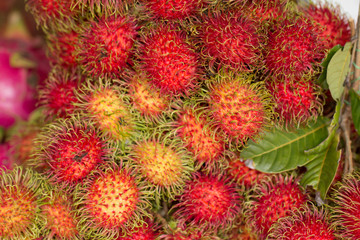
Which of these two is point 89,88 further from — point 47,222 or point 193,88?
point 47,222

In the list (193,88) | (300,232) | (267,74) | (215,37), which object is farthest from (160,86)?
(300,232)

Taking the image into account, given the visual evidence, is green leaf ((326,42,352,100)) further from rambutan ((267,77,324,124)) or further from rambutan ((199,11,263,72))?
rambutan ((199,11,263,72))

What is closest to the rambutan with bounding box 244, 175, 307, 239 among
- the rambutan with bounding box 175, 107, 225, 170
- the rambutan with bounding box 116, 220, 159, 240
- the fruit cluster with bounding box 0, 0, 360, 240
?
Result: the fruit cluster with bounding box 0, 0, 360, 240

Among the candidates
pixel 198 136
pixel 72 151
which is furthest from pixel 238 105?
pixel 72 151

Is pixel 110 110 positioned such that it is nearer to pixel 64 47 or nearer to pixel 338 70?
pixel 64 47

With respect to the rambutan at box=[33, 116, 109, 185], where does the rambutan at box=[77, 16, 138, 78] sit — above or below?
above

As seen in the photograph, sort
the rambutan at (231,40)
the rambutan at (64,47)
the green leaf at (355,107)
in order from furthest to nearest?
the rambutan at (64,47)
the green leaf at (355,107)
the rambutan at (231,40)

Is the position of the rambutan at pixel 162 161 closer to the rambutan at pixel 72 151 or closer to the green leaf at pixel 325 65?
the rambutan at pixel 72 151

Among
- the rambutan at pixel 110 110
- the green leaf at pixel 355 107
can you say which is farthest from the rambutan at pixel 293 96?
the rambutan at pixel 110 110
